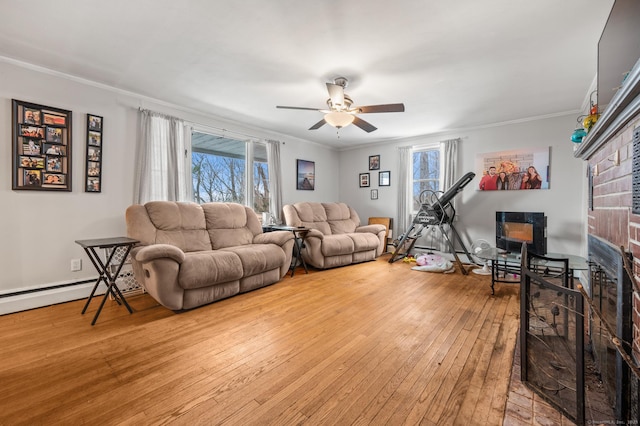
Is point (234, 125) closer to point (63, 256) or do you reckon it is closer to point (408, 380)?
point (63, 256)

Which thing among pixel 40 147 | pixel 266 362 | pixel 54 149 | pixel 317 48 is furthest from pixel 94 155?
pixel 266 362

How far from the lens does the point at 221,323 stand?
244cm

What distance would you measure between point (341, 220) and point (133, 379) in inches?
173

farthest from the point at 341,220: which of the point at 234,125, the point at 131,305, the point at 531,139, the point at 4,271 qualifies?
the point at 4,271

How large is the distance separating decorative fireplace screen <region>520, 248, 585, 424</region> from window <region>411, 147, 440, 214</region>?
12.6ft

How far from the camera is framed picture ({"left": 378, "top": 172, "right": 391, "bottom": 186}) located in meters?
5.98

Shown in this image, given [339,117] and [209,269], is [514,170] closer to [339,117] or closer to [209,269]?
[339,117]

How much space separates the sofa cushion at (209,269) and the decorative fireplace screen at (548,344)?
2523 millimetres

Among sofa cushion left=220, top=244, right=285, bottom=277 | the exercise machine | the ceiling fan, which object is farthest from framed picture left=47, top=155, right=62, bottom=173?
the exercise machine

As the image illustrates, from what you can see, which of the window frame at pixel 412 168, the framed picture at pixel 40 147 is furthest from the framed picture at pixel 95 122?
the window frame at pixel 412 168

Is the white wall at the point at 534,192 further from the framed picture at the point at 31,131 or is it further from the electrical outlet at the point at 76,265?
the framed picture at the point at 31,131

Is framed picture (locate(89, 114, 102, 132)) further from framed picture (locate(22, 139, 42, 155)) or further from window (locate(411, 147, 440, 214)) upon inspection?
window (locate(411, 147, 440, 214))

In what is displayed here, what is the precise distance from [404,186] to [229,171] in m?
3.37

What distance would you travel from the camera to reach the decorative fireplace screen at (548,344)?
4.81 ft
